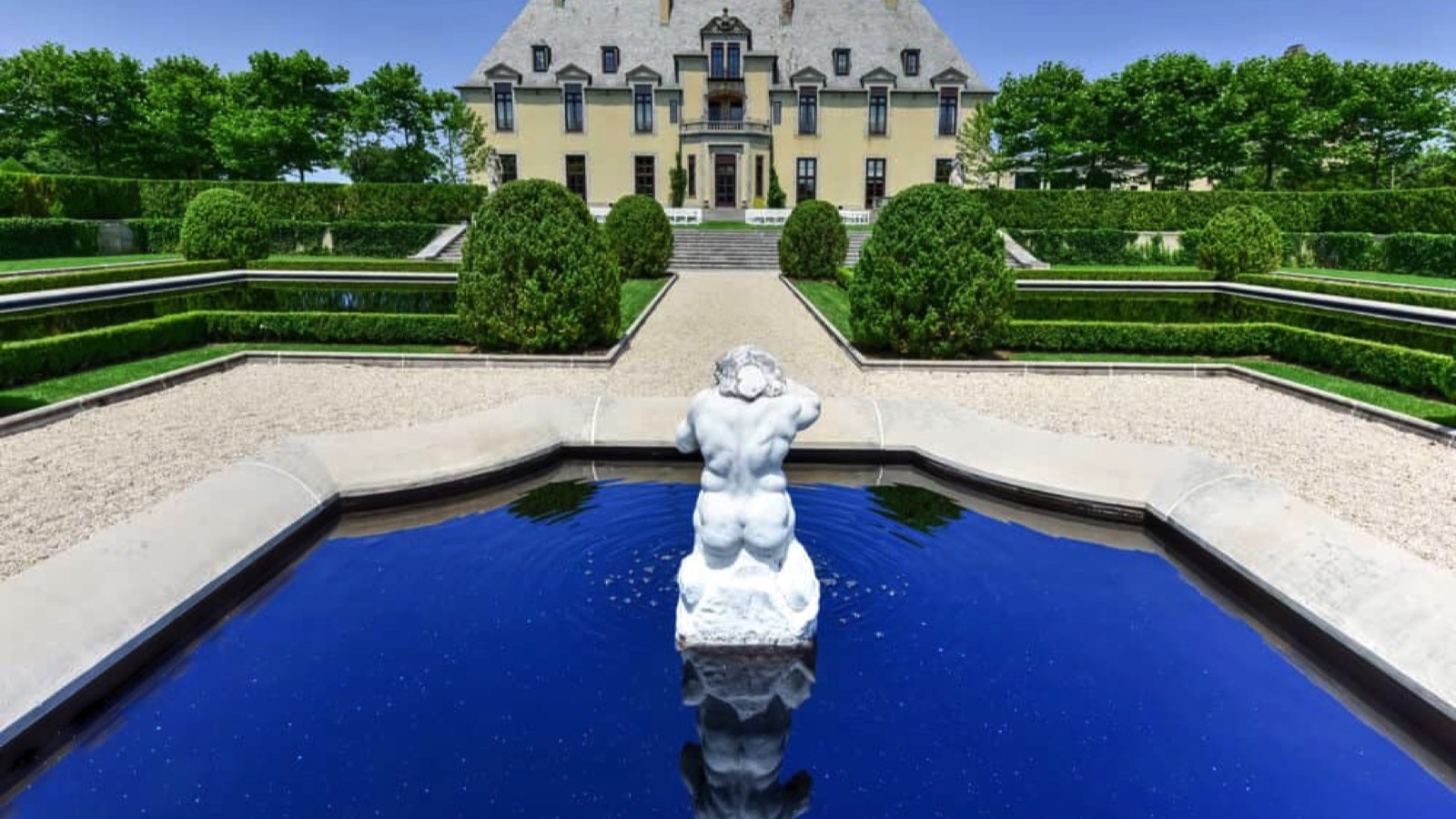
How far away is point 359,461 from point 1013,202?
35.1 meters

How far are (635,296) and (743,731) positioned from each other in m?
19.0

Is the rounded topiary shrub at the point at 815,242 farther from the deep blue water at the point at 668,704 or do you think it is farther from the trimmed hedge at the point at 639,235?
the deep blue water at the point at 668,704

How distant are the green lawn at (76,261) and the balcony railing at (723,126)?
1049 inches

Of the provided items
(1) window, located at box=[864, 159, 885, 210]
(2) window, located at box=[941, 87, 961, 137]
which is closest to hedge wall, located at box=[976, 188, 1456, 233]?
(2) window, located at box=[941, 87, 961, 137]

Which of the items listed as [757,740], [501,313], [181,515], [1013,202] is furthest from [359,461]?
[1013,202]

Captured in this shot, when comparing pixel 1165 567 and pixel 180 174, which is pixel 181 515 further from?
pixel 180 174

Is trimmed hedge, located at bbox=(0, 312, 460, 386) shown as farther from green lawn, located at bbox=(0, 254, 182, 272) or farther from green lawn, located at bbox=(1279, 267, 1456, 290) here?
green lawn, located at bbox=(1279, 267, 1456, 290)

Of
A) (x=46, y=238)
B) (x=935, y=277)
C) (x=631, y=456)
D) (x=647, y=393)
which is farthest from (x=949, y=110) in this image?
(x=631, y=456)

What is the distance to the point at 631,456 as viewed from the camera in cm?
948

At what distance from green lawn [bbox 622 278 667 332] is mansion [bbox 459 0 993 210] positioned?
22747 millimetres

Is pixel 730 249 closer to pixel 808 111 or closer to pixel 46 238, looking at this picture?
pixel 808 111

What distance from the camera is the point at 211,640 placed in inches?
223

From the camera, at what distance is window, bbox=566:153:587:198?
165 feet

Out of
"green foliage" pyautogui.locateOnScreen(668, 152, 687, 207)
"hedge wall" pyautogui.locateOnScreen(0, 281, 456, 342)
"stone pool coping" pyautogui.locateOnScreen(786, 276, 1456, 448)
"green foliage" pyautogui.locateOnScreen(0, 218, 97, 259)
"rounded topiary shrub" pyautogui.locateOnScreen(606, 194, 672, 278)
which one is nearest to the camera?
"stone pool coping" pyautogui.locateOnScreen(786, 276, 1456, 448)
